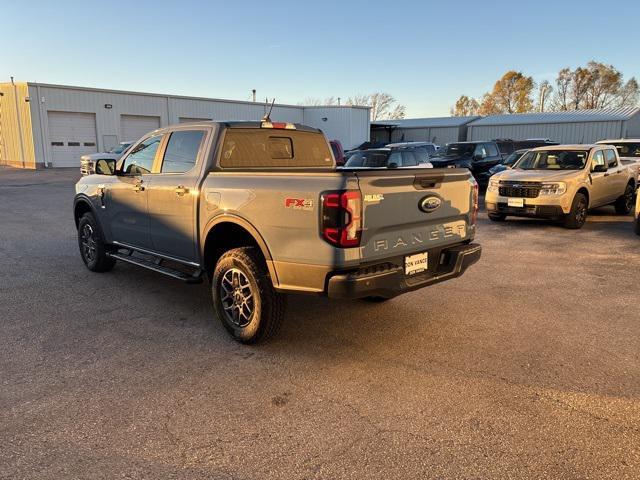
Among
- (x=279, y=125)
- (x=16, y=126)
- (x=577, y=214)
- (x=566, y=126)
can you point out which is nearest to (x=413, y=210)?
(x=279, y=125)

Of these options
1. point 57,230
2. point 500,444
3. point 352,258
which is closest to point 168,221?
point 352,258

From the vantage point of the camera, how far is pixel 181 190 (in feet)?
16.1

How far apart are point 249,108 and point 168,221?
121 feet

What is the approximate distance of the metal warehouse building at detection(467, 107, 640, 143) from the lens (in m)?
39.6

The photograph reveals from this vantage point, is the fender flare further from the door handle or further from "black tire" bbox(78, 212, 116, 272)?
"black tire" bbox(78, 212, 116, 272)

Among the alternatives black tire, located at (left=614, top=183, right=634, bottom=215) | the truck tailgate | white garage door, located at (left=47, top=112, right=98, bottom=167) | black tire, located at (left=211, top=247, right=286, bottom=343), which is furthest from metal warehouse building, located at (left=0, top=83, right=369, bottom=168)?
the truck tailgate

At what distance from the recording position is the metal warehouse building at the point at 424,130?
47500mm

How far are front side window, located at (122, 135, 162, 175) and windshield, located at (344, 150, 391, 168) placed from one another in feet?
26.8

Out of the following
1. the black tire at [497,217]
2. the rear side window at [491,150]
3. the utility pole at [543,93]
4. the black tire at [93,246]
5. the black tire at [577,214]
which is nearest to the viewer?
the black tire at [93,246]

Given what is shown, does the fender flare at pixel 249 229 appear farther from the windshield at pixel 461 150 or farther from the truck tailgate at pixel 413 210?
the windshield at pixel 461 150

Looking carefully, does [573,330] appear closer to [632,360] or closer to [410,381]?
[632,360]

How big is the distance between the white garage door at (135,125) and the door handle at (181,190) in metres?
31.6

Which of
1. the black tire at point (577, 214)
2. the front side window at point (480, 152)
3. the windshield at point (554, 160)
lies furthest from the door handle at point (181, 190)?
the front side window at point (480, 152)

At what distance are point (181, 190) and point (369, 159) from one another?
9.25 m
